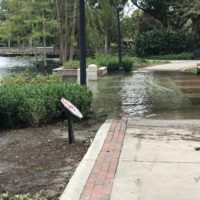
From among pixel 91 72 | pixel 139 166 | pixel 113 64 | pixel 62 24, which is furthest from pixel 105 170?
→ pixel 62 24

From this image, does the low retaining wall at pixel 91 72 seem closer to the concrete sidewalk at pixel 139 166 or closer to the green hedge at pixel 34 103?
the green hedge at pixel 34 103

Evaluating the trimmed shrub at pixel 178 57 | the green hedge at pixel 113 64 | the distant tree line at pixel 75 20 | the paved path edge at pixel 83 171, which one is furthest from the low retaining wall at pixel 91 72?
the trimmed shrub at pixel 178 57

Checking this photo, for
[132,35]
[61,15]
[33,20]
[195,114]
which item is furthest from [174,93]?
[132,35]

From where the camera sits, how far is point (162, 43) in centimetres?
4466

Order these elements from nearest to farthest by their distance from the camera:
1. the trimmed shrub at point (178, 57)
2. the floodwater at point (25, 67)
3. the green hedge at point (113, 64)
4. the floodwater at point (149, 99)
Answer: the floodwater at point (149, 99) → the green hedge at point (113, 64) → the floodwater at point (25, 67) → the trimmed shrub at point (178, 57)

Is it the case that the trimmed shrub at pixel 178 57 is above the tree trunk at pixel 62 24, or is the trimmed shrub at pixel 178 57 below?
below

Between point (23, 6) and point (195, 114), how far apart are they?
35084 mm

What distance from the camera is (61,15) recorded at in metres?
38.4

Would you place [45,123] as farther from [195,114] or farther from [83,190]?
[83,190]

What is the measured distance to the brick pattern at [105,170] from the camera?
5121 millimetres

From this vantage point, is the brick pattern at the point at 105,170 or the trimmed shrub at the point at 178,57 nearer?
the brick pattern at the point at 105,170

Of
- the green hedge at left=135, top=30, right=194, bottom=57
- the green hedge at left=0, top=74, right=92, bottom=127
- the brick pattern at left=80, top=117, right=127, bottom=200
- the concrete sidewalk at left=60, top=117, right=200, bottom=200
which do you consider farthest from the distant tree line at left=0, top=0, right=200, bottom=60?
the brick pattern at left=80, top=117, right=127, bottom=200

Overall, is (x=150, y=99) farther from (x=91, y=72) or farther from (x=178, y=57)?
(x=178, y=57)

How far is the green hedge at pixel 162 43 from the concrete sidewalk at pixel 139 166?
36115mm
